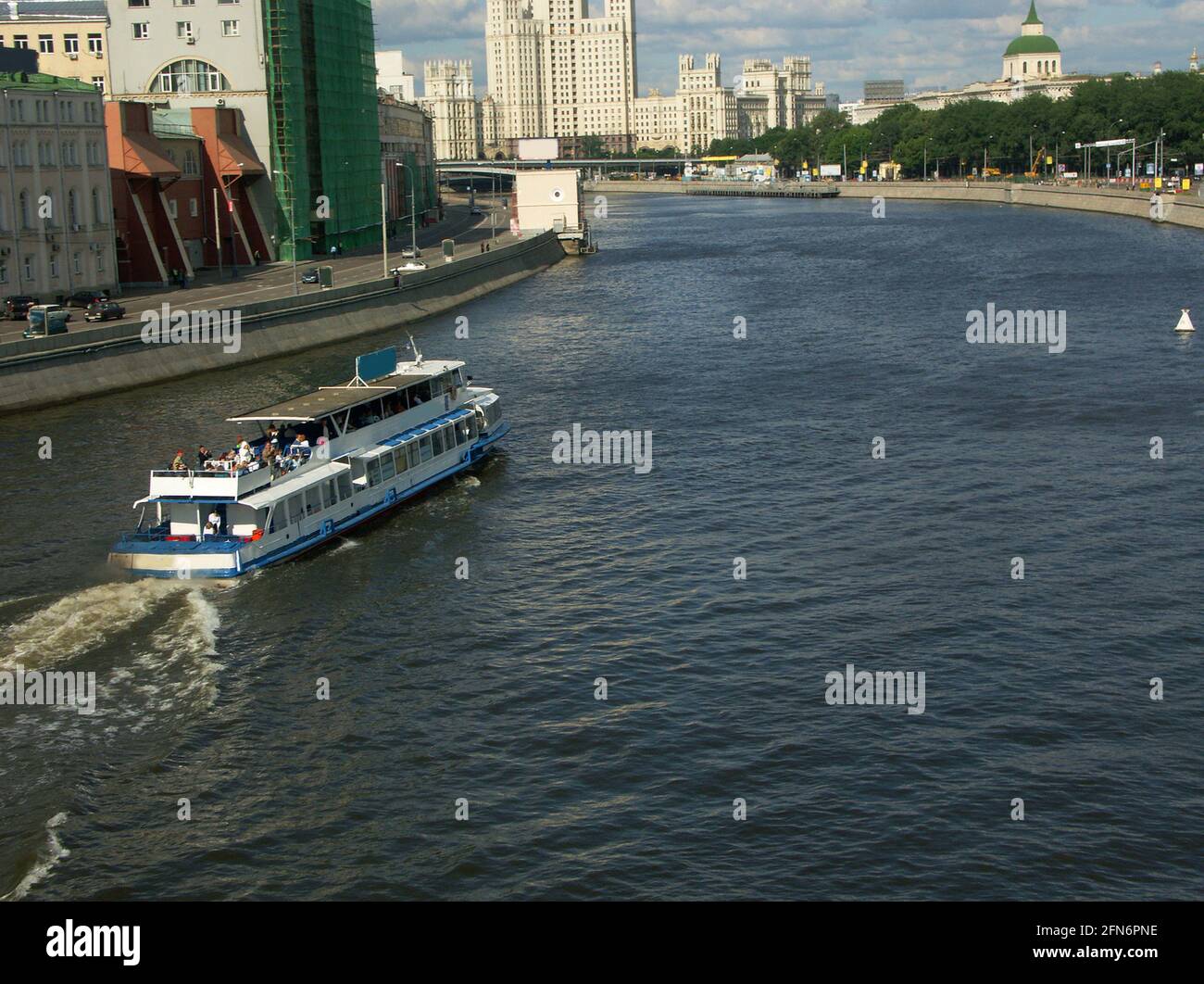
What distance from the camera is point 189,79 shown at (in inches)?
3856

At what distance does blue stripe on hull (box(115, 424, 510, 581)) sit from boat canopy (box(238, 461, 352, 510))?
1169 mm

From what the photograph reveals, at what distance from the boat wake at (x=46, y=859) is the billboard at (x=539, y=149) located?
157997 millimetres

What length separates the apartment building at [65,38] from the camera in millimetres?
118812

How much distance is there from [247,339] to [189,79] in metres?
39.8

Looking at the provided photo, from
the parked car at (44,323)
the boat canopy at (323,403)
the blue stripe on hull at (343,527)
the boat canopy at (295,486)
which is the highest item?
the parked car at (44,323)

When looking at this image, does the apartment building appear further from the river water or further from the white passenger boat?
the white passenger boat

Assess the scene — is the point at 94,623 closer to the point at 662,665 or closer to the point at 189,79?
the point at 662,665

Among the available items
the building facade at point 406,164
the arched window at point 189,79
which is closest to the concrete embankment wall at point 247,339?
the arched window at point 189,79

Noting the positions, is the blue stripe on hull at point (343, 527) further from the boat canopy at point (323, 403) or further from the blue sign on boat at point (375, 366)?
the blue sign on boat at point (375, 366)

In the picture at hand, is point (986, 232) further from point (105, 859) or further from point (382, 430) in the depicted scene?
point (105, 859)

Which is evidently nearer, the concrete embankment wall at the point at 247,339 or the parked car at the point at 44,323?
the concrete embankment wall at the point at 247,339

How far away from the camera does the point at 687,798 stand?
22016mm

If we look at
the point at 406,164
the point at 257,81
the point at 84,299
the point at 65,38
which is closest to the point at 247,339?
the point at 84,299

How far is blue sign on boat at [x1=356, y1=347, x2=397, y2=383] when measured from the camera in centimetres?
4322
